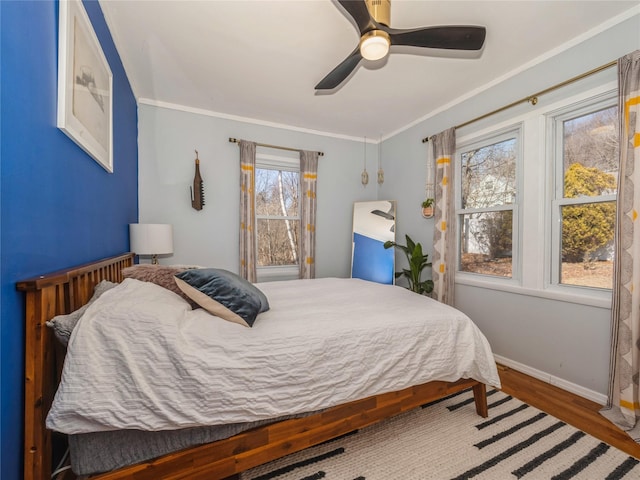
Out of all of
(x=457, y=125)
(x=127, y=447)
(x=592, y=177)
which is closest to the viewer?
(x=127, y=447)

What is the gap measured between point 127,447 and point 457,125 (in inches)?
140

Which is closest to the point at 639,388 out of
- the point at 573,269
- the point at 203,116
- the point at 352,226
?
the point at 573,269

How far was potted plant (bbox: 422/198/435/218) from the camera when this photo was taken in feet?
10.7

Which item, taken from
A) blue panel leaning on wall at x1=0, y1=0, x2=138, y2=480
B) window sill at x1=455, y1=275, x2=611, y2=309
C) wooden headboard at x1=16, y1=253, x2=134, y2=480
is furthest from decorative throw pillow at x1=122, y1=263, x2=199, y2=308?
window sill at x1=455, y1=275, x2=611, y2=309

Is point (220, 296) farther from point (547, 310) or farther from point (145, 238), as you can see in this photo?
point (547, 310)

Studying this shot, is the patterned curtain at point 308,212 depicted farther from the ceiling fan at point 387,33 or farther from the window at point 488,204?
the ceiling fan at point 387,33

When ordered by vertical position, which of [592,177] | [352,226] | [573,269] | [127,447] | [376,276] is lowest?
[127,447]

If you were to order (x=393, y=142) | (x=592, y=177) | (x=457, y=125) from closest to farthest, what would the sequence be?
(x=592, y=177), (x=457, y=125), (x=393, y=142)

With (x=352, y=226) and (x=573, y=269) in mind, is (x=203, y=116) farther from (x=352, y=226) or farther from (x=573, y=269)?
(x=573, y=269)

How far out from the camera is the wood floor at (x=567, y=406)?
1.62 meters

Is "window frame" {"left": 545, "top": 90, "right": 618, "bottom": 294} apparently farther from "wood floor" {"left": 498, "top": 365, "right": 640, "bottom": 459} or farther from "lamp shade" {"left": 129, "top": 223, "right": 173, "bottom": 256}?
"lamp shade" {"left": 129, "top": 223, "right": 173, "bottom": 256}

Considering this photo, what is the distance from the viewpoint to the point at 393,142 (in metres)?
4.00

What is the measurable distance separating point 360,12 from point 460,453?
2380 mm

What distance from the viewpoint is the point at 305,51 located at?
2.23 m
